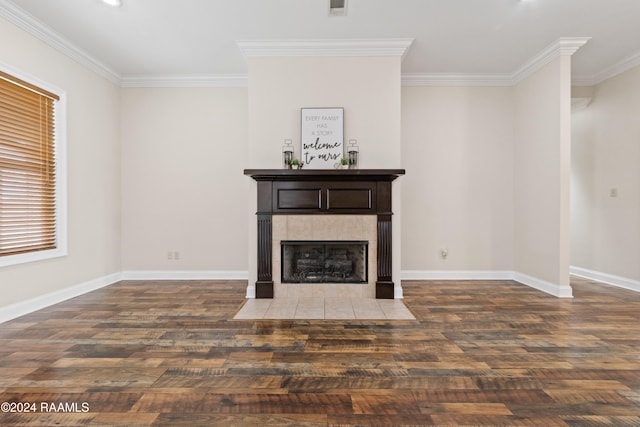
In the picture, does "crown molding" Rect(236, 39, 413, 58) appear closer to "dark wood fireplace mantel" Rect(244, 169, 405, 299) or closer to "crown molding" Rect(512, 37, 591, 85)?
"dark wood fireplace mantel" Rect(244, 169, 405, 299)

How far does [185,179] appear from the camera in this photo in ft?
16.2

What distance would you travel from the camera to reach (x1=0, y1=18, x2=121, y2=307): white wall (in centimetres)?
331

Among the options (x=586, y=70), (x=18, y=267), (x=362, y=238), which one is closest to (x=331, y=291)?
(x=362, y=238)

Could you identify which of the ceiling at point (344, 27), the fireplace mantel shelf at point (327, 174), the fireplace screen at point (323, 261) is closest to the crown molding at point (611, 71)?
the ceiling at point (344, 27)

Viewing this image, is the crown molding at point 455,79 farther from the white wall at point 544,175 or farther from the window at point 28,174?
the window at point 28,174

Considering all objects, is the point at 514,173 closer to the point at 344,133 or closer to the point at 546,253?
the point at 546,253

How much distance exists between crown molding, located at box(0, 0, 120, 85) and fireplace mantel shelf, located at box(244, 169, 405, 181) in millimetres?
2369

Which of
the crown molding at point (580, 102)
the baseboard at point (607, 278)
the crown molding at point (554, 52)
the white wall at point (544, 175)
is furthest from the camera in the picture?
the crown molding at point (580, 102)

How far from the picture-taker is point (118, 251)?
4.87 meters

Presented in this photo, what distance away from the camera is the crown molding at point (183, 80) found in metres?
4.84

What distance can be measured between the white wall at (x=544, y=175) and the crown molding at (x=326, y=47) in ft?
5.90

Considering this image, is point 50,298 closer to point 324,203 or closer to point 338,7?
point 324,203

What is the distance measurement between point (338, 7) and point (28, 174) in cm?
336

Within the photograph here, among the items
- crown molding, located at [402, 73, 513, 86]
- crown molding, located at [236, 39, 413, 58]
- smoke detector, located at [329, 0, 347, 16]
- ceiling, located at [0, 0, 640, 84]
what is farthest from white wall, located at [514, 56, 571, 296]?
smoke detector, located at [329, 0, 347, 16]
